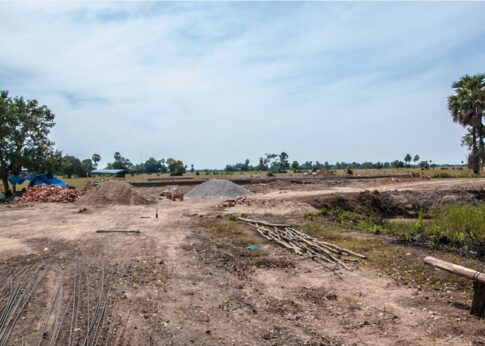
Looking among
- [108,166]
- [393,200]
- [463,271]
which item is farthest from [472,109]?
[108,166]

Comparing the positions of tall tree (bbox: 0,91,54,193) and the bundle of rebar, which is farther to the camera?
tall tree (bbox: 0,91,54,193)

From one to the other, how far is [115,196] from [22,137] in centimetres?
928

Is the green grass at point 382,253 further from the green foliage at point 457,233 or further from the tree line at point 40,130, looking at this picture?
the tree line at point 40,130

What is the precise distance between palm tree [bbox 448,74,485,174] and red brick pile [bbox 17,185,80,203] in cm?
3238

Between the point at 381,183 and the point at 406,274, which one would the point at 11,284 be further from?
the point at 381,183

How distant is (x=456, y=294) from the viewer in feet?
22.6

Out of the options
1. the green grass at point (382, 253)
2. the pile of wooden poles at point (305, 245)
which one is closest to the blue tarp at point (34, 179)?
the green grass at point (382, 253)

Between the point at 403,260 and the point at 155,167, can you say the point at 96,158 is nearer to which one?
the point at 155,167

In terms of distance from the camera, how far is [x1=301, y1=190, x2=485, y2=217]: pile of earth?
21.7 meters

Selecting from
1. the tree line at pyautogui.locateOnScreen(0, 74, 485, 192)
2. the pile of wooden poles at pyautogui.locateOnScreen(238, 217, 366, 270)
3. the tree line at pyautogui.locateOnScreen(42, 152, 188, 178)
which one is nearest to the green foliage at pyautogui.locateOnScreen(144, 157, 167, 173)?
the tree line at pyautogui.locateOnScreen(42, 152, 188, 178)

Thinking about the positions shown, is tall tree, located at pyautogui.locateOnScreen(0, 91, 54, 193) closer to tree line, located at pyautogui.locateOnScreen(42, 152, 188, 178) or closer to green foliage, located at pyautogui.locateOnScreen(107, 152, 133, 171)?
tree line, located at pyautogui.locateOnScreen(42, 152, 188, 178)

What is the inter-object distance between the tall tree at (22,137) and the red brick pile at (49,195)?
9.29 feet

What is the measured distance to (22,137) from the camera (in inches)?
1083

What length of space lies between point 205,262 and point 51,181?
2372 centimetres
